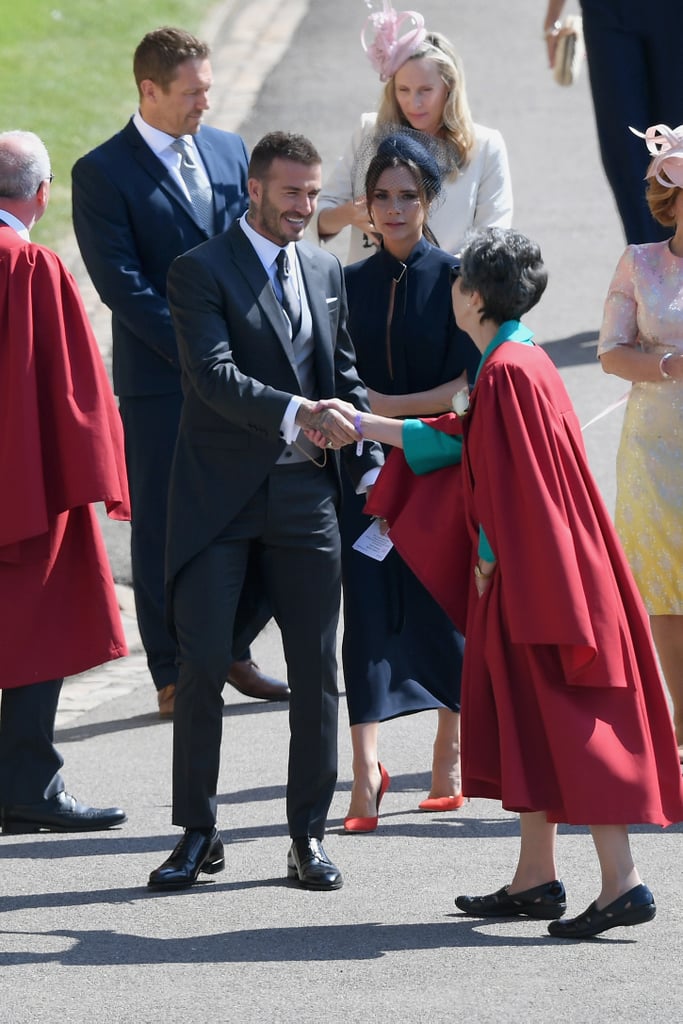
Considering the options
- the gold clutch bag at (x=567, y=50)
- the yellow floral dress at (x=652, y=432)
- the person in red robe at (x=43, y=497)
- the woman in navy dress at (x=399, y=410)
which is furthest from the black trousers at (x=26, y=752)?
the gold clutch bag at (x=567, y=50)

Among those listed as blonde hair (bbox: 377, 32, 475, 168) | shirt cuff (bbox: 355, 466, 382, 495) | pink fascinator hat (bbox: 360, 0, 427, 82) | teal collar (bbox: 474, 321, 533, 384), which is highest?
pink fascinator hat (bbox: 360, 0, 427, 82)

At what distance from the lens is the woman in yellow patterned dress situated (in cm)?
625

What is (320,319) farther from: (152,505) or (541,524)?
(152,505)

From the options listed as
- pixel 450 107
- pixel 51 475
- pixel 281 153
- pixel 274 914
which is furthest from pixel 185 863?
pixel 450 107

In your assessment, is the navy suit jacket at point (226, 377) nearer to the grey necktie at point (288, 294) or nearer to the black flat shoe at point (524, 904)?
the grey necktie at point (288, 294)

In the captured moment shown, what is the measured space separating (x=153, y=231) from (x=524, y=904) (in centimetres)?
310

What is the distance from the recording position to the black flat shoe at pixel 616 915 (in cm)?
491

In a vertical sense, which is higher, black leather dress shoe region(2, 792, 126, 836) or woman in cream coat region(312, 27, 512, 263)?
woman in cream coat region(312, 27, 512, 263)

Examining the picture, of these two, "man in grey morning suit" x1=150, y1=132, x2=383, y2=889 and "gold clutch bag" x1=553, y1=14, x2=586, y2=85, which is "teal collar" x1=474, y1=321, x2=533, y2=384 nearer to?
"man in grey morning suit" x1=150, y1=132, x2=383, y2=889

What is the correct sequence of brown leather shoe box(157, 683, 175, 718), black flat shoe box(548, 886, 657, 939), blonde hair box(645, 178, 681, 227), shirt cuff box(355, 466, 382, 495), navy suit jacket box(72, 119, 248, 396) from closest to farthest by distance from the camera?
black flat shoe box(548, 886, 657, 939) < shirt cuff box(355, 466, 382, 495) < blonde hair box(645, 178, 681, 227) < navy suit jacket box(72, 119, 248, 396) < brown leather shoe box(157, 683, 175, 718)

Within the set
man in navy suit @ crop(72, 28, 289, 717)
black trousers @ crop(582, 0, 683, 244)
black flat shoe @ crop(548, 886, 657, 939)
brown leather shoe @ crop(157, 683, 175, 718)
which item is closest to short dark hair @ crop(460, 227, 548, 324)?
black flat shoe @ crop(548, 886, 657, 939)

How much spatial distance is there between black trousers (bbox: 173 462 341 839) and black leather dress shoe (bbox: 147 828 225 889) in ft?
0.20

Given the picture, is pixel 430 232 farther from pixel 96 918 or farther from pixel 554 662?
pixel 96 918

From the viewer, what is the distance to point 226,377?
5234 mm
